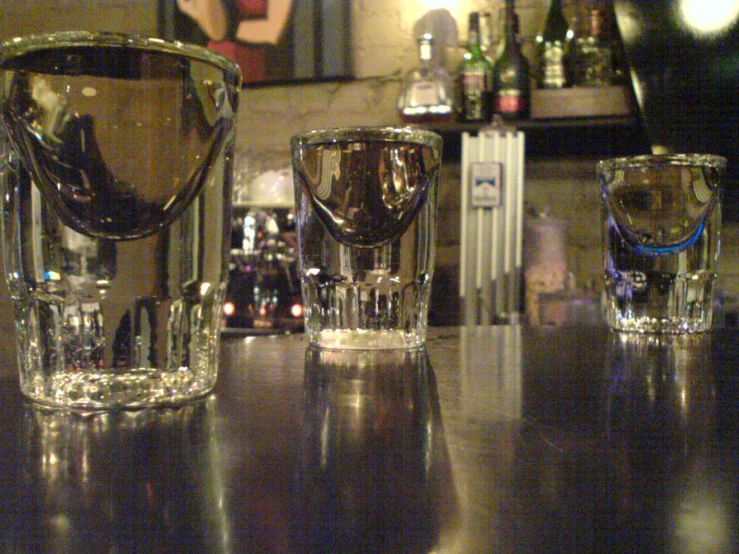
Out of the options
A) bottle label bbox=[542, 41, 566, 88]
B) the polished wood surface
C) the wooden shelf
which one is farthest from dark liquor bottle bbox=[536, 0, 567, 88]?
the polished wood surface

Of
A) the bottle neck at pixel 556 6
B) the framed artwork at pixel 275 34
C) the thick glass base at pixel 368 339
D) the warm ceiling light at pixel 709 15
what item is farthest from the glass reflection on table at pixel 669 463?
the framed artwork at pixel 275 34

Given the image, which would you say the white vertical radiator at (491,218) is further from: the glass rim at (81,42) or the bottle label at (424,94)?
the glass rim at (81,42)

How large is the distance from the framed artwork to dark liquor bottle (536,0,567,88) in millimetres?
617

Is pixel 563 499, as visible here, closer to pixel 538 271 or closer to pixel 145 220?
pixel 145 220

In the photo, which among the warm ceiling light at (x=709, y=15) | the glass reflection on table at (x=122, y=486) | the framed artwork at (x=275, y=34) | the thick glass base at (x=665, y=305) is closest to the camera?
the glass reflection on table at (x=122, y=486)

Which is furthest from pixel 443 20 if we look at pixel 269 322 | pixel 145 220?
pixel 145 220

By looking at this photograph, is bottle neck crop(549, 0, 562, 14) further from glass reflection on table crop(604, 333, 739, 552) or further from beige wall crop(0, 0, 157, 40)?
glass reflection on table crop(604, 333, 739, 552)

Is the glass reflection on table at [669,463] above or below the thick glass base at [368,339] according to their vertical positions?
above

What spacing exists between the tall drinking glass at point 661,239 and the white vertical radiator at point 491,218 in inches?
57.0

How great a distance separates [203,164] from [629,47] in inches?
60.3

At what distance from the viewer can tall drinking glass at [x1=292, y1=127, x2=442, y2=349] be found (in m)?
0.42

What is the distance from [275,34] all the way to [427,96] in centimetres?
63

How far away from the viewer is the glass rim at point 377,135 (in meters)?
0.42

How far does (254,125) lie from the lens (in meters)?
2.50
